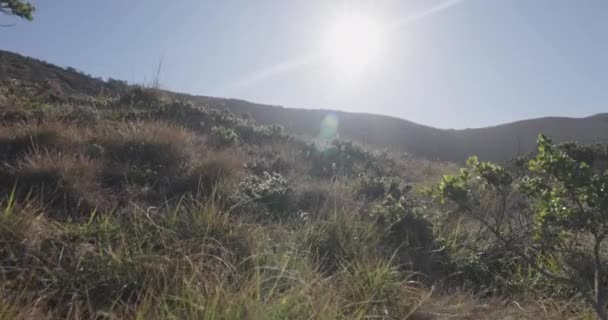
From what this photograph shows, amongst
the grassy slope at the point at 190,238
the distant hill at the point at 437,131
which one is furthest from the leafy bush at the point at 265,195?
the distant hill at the point at 437,131

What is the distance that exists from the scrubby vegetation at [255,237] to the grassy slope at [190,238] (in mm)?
18

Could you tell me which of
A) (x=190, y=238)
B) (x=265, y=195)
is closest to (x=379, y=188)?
(x=265, y=195)

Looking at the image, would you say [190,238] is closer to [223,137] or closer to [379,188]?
[379,188]

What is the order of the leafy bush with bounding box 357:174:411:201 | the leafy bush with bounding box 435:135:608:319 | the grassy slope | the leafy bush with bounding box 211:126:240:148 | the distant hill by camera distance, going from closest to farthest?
the grassy slope
the leafy bush with bounding box 435:135:608:319
the leafy bush with bounding box 357:174:411:201
the leafy bush with bounding box 211:126:240:148
the distant hill

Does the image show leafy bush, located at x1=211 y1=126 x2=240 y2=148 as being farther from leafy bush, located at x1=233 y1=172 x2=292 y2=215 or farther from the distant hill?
the distant hill

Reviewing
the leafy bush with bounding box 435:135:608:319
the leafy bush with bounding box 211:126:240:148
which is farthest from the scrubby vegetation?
the leafy bush with bounding box 211:126:240:148

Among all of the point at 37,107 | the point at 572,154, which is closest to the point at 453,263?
the point at 572,154

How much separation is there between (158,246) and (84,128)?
4.18 metres

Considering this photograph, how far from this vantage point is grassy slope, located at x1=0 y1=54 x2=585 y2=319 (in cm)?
261

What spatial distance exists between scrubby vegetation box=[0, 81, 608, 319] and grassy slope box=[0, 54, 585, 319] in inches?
0.7

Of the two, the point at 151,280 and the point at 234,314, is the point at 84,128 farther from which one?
the point at 234,314

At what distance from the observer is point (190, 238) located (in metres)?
3.63

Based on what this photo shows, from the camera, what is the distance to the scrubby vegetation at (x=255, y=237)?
8.83 ft

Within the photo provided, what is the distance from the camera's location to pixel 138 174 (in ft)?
17.5
